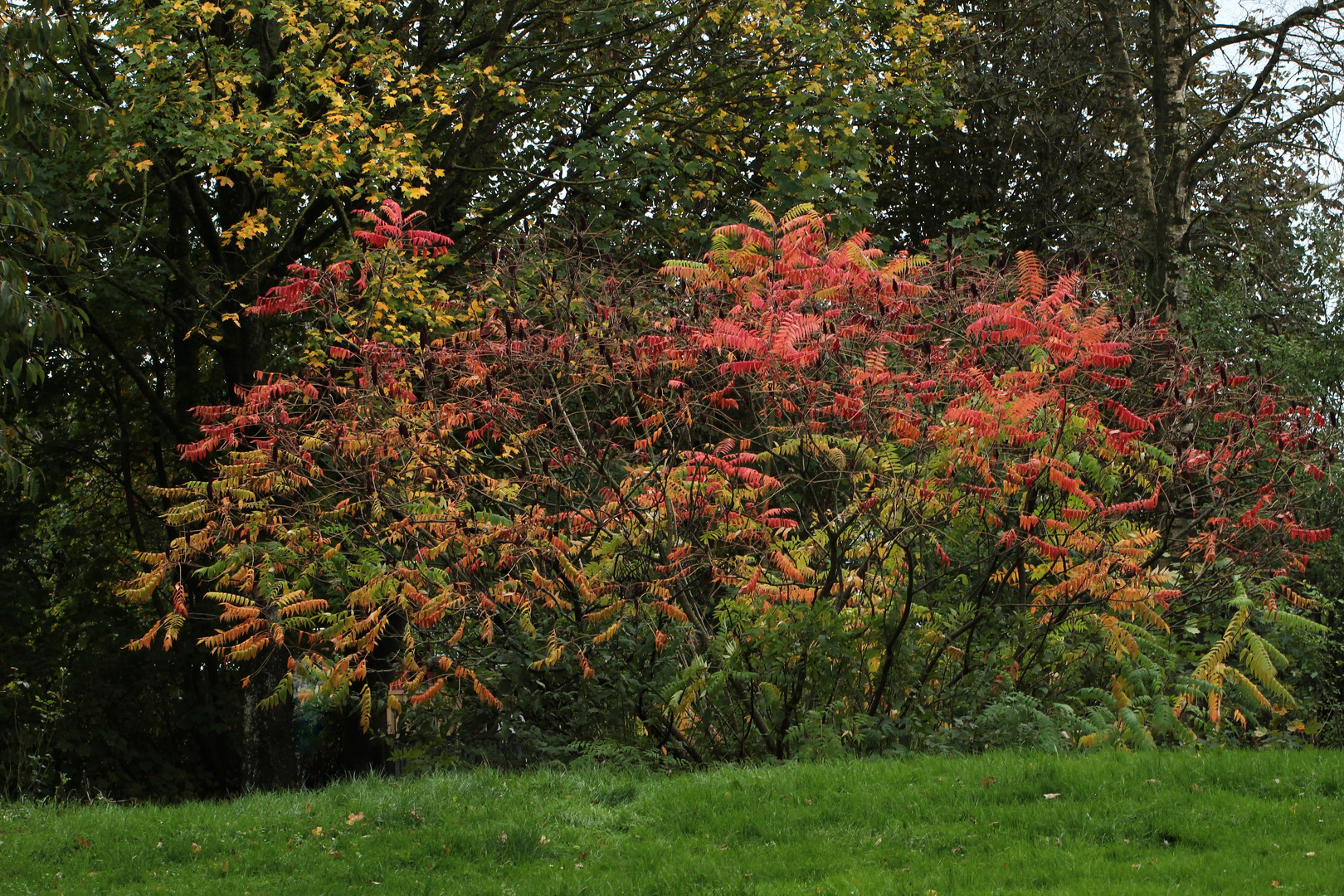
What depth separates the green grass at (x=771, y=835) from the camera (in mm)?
5500

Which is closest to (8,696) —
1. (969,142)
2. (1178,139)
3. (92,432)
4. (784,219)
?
(92,432)

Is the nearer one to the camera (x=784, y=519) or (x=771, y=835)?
(x=771, y=835)

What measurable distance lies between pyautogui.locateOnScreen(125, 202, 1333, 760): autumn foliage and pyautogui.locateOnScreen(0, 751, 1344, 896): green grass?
883 mm

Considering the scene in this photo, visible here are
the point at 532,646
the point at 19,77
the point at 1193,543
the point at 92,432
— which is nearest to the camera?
the point at 19,77

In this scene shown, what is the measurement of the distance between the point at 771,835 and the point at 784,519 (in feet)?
7.21

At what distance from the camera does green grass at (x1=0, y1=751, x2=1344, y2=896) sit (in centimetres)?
550

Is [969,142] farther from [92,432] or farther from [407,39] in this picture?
[92,432]

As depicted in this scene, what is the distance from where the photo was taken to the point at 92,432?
15.6 m

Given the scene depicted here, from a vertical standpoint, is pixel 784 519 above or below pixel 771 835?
above

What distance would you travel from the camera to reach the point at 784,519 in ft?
25.6

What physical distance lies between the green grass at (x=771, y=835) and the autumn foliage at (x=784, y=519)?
883 mm

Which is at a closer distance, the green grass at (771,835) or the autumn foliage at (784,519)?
the green grass at (771,835)

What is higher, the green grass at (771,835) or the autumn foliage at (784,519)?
the autumn foliage at (784,519)

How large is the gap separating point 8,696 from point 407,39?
899cm
